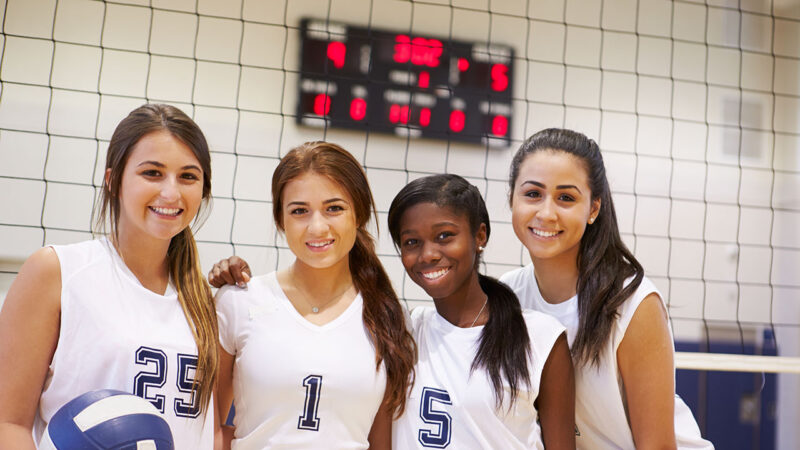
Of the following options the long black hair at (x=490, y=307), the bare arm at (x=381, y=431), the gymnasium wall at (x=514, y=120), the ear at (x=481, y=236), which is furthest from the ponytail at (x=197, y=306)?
the gymnasium wall at (x=514, y=120)

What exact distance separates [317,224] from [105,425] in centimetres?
57

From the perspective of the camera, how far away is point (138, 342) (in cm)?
138

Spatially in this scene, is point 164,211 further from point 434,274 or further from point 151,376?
point 434,274

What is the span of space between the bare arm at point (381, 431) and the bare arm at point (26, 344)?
68 centimetres

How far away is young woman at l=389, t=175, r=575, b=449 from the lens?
1.49 metres

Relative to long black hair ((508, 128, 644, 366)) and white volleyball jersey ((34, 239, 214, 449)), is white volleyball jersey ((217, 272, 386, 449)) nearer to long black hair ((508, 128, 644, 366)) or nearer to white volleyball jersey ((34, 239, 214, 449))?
white volleyball jersey ((34, 239, 214, 449))

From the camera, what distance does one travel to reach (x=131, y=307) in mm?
1418

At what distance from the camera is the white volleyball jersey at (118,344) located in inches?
52.9

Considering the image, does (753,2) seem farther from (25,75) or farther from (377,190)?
(25,75)

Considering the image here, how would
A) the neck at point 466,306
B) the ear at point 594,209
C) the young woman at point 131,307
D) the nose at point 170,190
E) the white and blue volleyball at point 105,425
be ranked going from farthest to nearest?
the ear at point 594,209, the neck at point 466,306, the nose at point 170,190, the young woman at point 131,307, the white and blue volleyball at point 105,425

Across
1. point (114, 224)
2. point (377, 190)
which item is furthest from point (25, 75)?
point (114, 224)

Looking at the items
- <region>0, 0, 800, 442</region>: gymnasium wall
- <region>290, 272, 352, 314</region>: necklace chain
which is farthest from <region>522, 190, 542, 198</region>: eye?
<region>0, 0, 800, 442</region>: gymnasium wall

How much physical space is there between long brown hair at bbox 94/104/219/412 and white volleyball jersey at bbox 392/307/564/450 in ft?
1.46

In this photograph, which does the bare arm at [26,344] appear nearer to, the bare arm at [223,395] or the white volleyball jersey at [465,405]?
the bare arm at [223,395]
